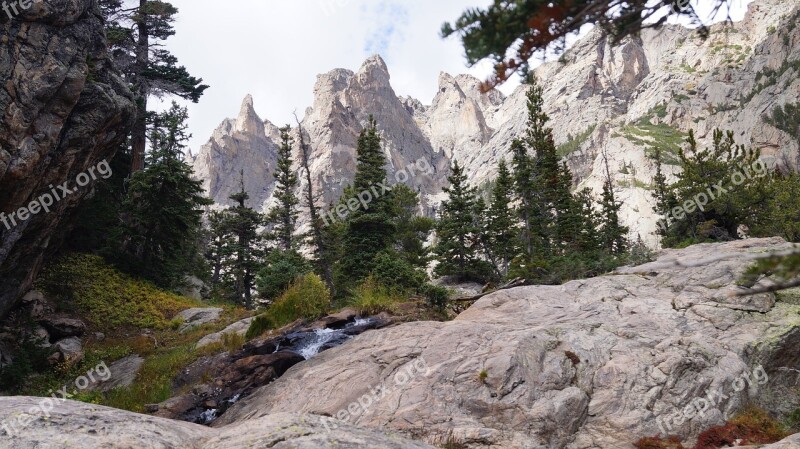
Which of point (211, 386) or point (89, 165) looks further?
point (89, 165)

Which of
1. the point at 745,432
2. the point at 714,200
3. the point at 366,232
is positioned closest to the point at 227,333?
the point at 366,232

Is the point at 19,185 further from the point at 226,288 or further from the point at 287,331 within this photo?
the point at 226,288

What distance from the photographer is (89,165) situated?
57.3ft

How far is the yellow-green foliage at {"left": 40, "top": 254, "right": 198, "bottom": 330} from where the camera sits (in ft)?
68.6

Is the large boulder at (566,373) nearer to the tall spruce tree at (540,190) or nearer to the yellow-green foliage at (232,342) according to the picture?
the yellow-green foliage at (232,342)

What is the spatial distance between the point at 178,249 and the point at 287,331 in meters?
14.7

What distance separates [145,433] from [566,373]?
28.5ft

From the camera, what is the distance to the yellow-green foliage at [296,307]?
17.7 m

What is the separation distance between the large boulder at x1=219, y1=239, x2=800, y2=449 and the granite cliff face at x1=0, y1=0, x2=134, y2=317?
9317 millimetres

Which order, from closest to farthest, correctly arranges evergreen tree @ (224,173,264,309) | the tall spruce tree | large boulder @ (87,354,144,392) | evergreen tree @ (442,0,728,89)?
evergreen tree @ (442,0,728,89), large boulder @ (87,354,144,392), evergreen tree @ (224,173,264,309), the tall spruce tree

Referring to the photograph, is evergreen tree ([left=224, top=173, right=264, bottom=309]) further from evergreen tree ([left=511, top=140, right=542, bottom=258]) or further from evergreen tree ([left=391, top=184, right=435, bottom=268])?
evergreen tree ([left=511, top=140, right=542, bottom=258])

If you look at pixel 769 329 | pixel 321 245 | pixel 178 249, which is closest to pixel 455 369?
pixel 769 329

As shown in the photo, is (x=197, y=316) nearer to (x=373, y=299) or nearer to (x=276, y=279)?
(x=276, y=279)

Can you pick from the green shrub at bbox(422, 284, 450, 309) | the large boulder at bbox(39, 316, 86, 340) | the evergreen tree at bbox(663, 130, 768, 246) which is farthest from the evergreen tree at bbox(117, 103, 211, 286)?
the evergreen tree at bbox(663, 130, 768, 246)
